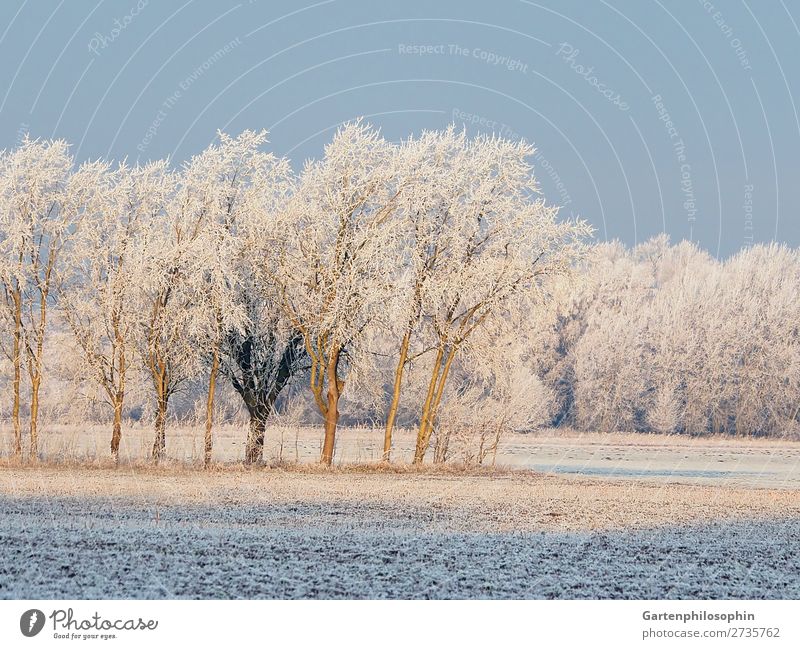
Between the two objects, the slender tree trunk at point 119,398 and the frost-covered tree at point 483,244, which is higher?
the frost-covered tree at point 483,244

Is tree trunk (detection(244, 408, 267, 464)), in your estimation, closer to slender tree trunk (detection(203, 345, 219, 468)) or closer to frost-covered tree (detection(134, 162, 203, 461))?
slender tree trunk (detection(203, 345, 219, 468))

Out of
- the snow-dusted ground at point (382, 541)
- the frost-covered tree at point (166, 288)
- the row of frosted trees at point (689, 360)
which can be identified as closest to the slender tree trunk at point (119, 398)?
the frost-covered tree at point (166, 288)

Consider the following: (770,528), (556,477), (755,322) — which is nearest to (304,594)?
(770,528)

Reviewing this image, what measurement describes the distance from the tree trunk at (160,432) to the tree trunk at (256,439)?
2727mm

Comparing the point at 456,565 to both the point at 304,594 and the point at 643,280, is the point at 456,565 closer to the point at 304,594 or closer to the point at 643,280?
the point at 304,594

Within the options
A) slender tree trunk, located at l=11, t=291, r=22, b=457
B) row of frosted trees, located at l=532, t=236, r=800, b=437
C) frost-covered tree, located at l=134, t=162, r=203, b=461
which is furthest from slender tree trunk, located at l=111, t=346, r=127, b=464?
row of frosted trees, located at l=532, t=236, r=800, b=437

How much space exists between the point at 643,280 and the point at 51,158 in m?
55.4

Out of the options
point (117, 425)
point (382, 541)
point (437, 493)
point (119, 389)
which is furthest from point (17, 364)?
point (382, 541)

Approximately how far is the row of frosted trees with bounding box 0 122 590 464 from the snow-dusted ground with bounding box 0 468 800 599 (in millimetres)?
8410

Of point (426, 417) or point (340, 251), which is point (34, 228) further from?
point (426, 417)

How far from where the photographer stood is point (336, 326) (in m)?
38.2

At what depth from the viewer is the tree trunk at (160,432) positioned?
37688 mm

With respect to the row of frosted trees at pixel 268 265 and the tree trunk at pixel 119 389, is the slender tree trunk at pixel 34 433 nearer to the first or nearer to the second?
the row of frosted trees at pixel 268 265

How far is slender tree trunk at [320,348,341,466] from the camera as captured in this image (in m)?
38.8
